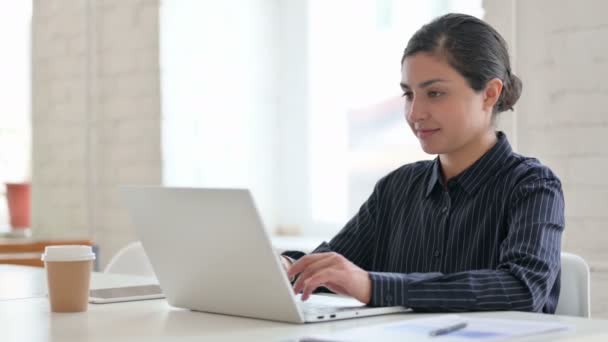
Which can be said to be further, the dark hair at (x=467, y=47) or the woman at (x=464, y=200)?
the dark hair at (x=467, y=47)

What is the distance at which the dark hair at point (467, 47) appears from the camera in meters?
1.74

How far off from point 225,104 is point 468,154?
1.91m

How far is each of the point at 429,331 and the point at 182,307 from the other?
498 millimetres

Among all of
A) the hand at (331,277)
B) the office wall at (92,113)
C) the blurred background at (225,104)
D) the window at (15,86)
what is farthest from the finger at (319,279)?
the window at (15,86)

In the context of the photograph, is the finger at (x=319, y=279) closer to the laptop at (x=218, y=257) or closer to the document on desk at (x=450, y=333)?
the laptop at (x=218, y=257)

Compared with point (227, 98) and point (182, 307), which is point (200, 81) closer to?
point (227, 98)

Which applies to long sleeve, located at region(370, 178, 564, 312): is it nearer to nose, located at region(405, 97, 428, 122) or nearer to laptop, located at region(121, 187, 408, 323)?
laptop, located at region(121, 187, 408, 323)

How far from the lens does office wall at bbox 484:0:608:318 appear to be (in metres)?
2.31

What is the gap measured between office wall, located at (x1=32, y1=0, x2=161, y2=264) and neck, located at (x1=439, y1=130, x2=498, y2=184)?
186 centimetres

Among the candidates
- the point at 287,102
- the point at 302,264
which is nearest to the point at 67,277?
the point at 302,264

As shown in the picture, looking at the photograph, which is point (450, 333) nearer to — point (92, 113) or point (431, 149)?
point (431, 149)

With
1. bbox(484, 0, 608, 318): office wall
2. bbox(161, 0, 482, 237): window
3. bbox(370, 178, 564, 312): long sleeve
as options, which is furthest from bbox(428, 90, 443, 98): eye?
bbox(161, 0, 482, 237): window

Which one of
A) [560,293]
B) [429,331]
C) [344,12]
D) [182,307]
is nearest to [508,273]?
[560,293]

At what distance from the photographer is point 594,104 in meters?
2.32
